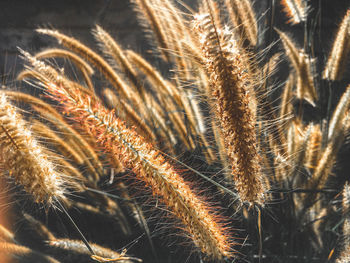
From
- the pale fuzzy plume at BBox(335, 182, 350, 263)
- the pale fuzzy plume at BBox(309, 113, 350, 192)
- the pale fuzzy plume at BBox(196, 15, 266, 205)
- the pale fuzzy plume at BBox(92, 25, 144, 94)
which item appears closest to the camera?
the pale fuzzy plume at BBox(196, 15, 266, 205)

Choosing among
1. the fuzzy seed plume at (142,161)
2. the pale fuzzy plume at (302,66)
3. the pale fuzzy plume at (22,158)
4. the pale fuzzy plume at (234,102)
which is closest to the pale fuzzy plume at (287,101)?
the pale fuzzy plume at (302,66)

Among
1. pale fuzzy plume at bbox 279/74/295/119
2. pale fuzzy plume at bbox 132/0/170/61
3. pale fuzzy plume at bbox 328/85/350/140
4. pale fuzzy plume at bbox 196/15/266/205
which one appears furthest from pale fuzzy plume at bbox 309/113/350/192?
pale fuzzy plume at bbox 132/0/170/61

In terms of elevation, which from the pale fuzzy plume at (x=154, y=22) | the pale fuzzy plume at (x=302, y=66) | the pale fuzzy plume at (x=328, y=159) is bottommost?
the pale fuzzy plume at (x=328, y=159)

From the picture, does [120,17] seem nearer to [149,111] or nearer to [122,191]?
[149,111]

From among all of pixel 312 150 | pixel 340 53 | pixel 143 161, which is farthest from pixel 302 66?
pixel 143 161

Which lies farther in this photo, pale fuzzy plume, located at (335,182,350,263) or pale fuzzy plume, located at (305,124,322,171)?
pale fuzzy plume, located at (305,124,322,171)

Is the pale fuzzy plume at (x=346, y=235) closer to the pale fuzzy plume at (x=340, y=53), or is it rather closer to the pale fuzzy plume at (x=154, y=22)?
the pale fuzzy plume at (x=340, y=53)

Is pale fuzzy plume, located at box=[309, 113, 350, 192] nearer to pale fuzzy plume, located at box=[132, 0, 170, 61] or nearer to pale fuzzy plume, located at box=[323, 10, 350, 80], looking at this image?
pale fuzzy plume, located at box=[323, 10, 350, 80]

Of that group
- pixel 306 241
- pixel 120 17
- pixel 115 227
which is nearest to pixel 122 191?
pixel 115 227
